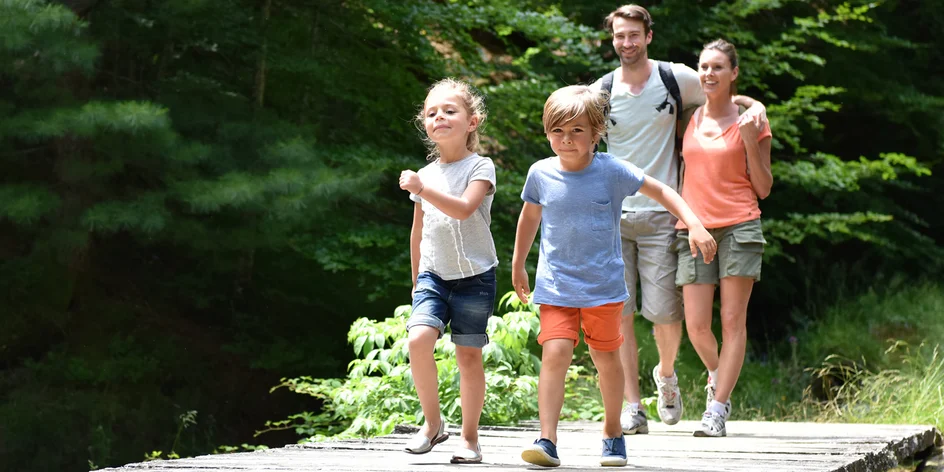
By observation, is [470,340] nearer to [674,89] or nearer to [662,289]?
[662,289]

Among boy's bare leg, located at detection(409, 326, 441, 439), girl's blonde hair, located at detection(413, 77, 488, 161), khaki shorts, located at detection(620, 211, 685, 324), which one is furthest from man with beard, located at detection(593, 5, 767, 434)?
boy's bare leg, located at detection(409, 326, 441, 439)

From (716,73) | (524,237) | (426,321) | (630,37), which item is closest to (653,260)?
(716,73)

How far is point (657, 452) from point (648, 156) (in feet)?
4.43

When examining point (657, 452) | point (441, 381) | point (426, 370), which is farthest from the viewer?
point (441, 381)

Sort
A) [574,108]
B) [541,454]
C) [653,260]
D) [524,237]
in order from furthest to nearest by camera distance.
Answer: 1. [653,260]
2. [524,237]
3. [574,108]
4. [541,454]

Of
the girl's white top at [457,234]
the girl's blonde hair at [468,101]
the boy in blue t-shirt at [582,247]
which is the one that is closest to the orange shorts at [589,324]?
the boy in blue t-shirt at [582,247]

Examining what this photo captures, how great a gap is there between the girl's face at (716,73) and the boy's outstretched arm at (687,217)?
1146mm

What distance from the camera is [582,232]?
354cm

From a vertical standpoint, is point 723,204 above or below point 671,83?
below

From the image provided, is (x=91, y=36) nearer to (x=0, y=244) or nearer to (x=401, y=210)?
(x=0, y=244)

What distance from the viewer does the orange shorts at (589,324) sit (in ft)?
11.6

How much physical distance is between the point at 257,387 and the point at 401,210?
8.13 feet

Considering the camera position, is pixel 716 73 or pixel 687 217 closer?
pixel 687 217

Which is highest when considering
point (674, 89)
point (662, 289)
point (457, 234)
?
point (674, 89)
